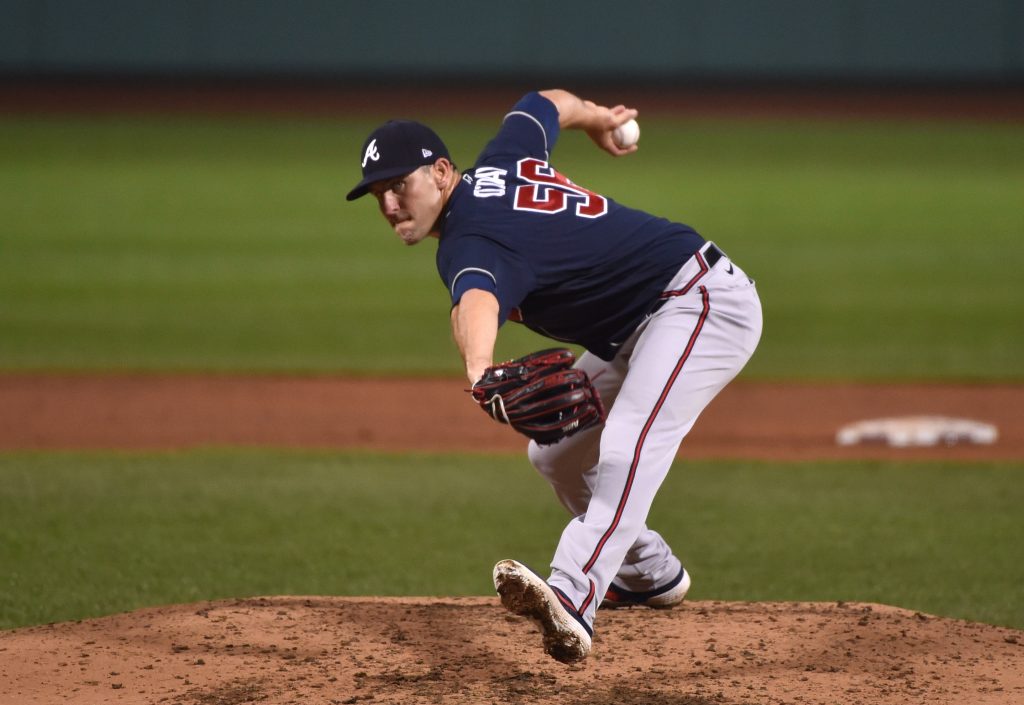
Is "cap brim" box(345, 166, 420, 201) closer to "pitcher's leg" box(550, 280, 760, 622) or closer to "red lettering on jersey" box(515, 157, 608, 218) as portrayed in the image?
"red lettering on jersey" box(515, 157, 608, 218)

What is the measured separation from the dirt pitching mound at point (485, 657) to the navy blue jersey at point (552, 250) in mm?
945

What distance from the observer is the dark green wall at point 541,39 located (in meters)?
26.3

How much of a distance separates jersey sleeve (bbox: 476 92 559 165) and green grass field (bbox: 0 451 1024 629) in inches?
68.9

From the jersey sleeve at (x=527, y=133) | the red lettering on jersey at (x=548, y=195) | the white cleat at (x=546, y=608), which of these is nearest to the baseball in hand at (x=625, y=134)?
the jersey sleeve at (x=527, y=133)

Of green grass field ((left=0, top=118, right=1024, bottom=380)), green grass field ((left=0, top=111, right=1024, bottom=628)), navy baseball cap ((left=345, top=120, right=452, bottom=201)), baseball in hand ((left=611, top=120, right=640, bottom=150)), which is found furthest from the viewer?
green grass field ((left=0, top=118, right=1024, bottom=380))

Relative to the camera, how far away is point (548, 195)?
12.5 ft

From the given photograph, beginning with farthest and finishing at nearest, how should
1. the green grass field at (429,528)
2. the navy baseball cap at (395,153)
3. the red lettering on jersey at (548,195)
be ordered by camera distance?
the green grass field at (429,528)
the red lettering on jersey at (548,195)
the navy baseball cap at (395,153)

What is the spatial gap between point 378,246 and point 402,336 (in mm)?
4240

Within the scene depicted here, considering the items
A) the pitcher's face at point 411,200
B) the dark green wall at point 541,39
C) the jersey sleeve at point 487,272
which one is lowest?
the jersey sleeve at point 487,272

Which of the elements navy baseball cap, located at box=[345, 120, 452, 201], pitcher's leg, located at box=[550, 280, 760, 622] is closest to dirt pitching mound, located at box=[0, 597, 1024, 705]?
pitcher's leg, located at box=[550, 280, 760, 622]

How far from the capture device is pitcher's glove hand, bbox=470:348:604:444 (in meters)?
3.28

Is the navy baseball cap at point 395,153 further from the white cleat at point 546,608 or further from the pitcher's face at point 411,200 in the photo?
the white cleat at point 546,608

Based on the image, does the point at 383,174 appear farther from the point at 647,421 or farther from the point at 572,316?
the point at 647,421

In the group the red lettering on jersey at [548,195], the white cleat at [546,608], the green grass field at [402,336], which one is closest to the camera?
the white cleat at [546,608]
